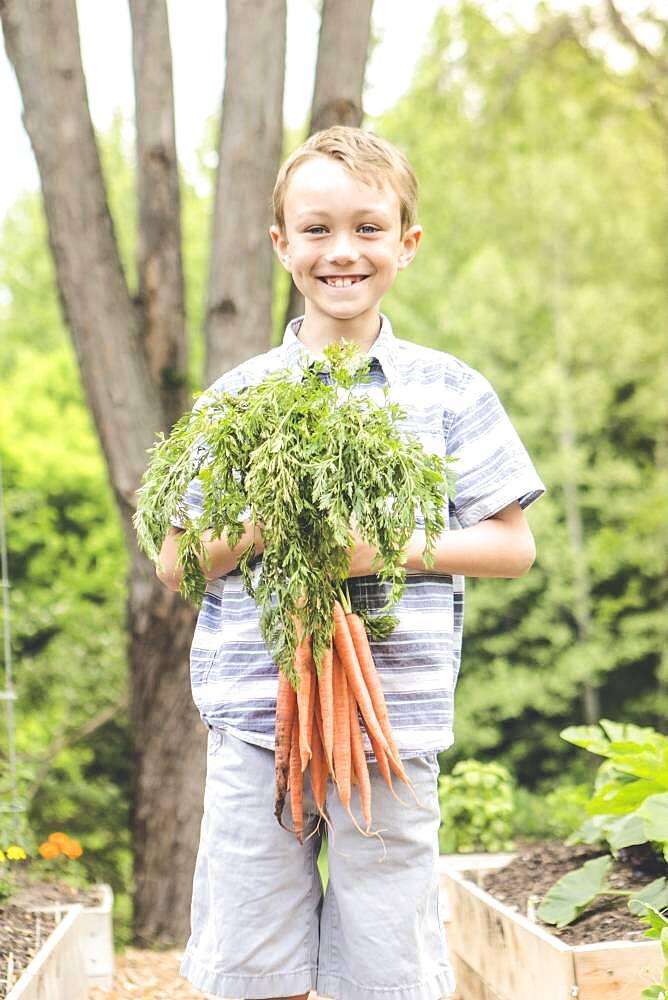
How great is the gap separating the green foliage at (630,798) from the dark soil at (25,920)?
57.1 inches

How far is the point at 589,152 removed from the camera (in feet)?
41.1

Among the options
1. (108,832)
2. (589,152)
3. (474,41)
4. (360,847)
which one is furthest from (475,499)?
(589,152)

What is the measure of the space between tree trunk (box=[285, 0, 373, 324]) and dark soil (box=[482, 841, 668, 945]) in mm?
2243

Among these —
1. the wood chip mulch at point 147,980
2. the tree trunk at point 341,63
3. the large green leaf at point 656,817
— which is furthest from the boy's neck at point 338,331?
the tree trunk at point 341,63

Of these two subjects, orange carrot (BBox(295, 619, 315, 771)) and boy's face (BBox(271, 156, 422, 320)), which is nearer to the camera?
orange carrot (BBox(295, 619, 315, 771))

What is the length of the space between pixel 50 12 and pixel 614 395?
10263mm

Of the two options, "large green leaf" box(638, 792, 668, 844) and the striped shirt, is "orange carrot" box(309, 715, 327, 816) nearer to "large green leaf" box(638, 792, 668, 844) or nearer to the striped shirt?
the striped shirt

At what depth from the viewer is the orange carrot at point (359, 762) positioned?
6.79 ft

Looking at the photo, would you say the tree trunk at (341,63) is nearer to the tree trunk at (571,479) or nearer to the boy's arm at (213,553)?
the boy's arm at (213,553)

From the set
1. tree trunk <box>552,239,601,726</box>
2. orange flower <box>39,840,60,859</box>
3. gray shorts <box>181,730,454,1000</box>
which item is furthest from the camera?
tree trunk <box>552,239,601,726</box>

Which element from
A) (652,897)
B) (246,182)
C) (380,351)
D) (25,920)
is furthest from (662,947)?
(246,182)

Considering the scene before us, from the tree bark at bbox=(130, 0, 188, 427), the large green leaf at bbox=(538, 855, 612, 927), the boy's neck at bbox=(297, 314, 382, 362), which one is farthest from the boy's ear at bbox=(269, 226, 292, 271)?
the tree bark at bbox=(130, 0, 188, 427)

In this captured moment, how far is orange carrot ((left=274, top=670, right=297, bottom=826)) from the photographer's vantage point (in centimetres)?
206

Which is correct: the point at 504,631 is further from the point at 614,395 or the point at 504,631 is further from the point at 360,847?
the point at 360,847
